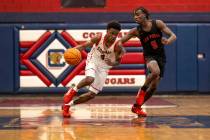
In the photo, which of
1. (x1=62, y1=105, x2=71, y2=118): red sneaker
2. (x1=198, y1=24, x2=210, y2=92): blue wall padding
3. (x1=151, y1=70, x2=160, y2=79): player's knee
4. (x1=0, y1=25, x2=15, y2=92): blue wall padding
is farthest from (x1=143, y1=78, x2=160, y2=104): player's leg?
(x1=0, y1=25, x2=15, y2=92): blue wall padding

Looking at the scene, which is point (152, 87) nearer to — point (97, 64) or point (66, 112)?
point (97, 64)

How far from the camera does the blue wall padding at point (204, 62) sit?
15.0m

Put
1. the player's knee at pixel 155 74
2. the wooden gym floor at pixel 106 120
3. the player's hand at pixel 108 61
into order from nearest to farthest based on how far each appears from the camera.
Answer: the wooden gym floor at pixel 106 120 → the player's knee at pixel 155 74 → the player's hand at pixel 108 61

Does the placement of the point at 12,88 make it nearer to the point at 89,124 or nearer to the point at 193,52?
the point at 193,52

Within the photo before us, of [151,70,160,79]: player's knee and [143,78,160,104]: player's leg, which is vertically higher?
[151,70,160,79]: player's knee

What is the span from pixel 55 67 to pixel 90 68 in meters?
4.35

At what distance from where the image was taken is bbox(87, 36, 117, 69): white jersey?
10656 mm

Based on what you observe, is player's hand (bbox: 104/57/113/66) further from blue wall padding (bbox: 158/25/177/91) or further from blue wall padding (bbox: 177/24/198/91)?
blue wall padding (bbox: 177/24/198/91)

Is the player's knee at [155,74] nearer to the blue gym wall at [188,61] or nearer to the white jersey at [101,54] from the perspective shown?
the white jersey at [101,54]

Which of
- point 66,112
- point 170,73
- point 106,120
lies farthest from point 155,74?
point 170,73

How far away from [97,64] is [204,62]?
4.98 metres

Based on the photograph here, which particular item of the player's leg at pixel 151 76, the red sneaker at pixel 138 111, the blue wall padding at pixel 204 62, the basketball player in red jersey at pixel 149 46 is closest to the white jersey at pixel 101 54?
the basketball player in red jersey at pixel 149 46

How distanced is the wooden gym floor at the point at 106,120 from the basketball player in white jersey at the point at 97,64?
13.9 inches

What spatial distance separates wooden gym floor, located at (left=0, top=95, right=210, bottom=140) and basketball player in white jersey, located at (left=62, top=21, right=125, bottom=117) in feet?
1.16
